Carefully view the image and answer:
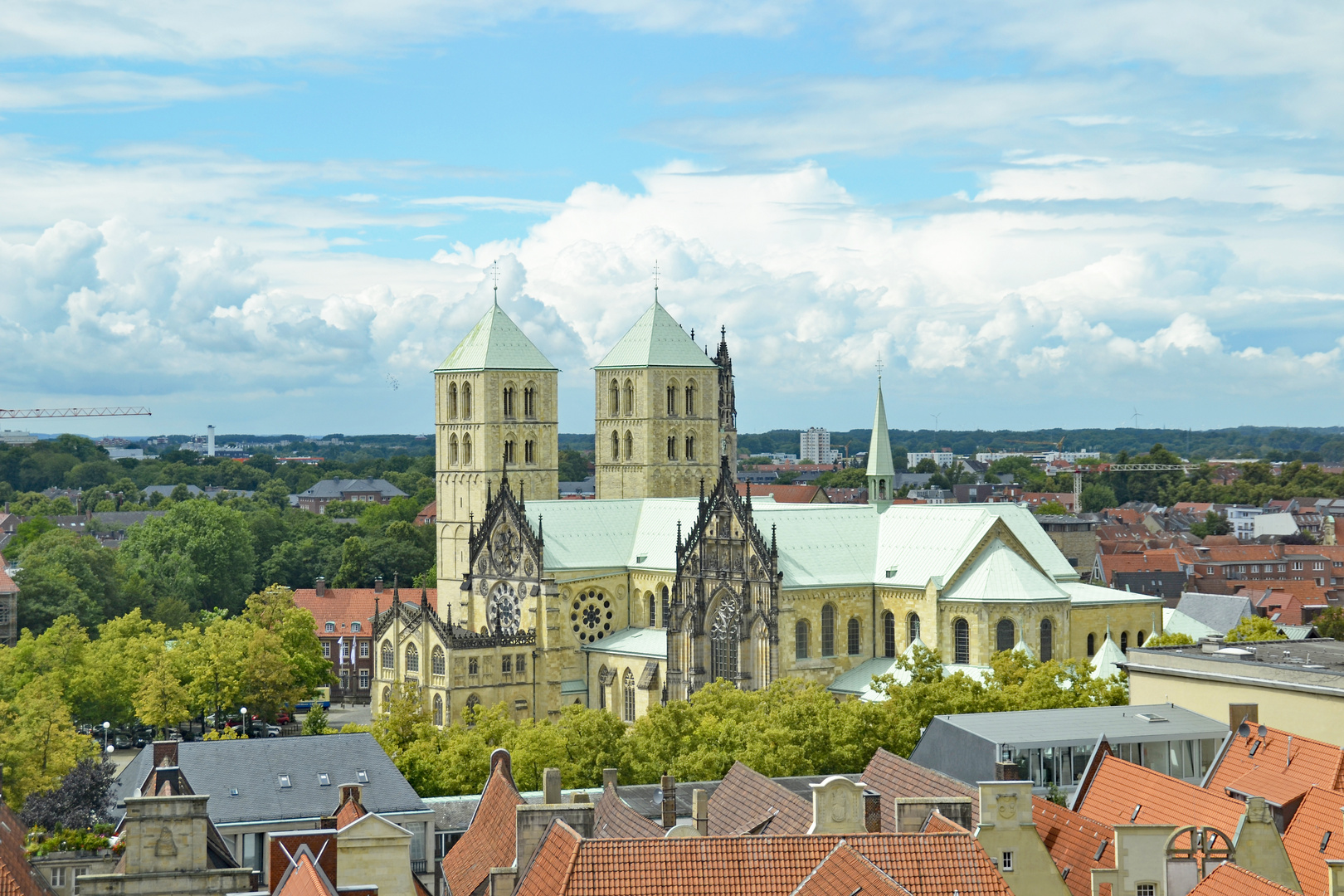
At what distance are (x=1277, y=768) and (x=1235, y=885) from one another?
17274mm

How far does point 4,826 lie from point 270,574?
149m

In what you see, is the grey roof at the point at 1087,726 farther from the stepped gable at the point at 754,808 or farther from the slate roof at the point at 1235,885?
the slate roof at the point at 1235,885

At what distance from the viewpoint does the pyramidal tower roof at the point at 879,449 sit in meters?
108

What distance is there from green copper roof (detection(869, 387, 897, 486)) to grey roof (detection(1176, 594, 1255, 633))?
91.2ft

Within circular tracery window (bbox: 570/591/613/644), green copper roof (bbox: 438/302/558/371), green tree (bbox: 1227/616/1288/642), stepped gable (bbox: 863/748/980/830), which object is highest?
green copper roof (bbox: 438/302/558/371)

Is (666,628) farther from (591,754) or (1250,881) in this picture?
(1250,881)

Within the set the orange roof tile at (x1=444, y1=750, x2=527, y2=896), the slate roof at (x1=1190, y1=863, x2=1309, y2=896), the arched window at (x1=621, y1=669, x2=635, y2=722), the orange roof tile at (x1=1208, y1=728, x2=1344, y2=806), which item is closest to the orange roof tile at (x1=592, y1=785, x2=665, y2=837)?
the orange roof tile at (x1=444, y1=750, x2=527, y2=896)

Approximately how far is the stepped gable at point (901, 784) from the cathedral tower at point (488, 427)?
79.8 metres

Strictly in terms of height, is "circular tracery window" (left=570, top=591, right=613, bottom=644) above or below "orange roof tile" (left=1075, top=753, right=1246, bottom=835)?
below

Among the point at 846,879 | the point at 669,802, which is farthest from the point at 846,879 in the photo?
the point at 669,802

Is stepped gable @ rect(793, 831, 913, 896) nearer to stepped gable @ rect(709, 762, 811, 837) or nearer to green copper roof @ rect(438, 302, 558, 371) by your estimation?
stepped gable @ rect(709, 762, 811, 837)

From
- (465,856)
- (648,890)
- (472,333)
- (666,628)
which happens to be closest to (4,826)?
(465,856)

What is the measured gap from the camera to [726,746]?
72.4m

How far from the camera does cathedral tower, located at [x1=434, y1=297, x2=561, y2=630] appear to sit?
125 meters
